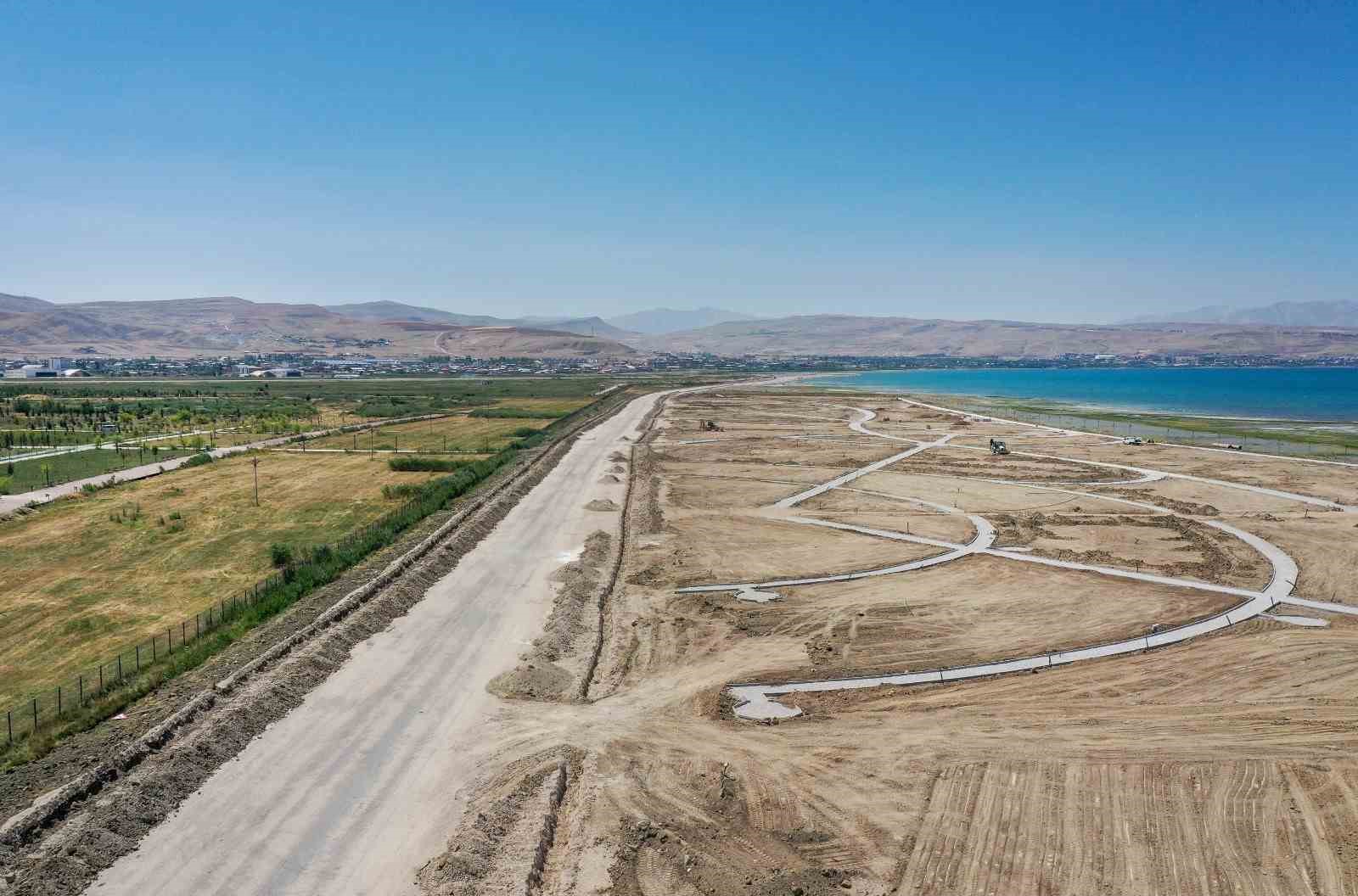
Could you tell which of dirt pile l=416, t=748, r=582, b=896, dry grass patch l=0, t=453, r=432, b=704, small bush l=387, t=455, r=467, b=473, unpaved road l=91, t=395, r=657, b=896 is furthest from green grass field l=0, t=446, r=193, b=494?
dirt pile l=416, t=748, r=582, b=896

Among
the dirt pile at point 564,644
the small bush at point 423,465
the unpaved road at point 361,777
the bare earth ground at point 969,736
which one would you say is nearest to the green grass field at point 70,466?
the small bush at point 423,465

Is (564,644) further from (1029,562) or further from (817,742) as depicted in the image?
(1029,562)

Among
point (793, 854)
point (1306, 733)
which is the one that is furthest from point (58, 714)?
point (1306, 733)

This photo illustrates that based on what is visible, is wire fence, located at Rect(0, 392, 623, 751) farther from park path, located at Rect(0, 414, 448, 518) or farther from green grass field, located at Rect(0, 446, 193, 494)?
green grass field, located at Rect(0, 446, 193, 494)

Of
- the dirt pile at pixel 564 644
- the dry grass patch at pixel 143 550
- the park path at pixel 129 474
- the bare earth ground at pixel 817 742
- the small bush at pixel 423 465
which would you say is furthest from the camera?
the small bush at pixel 423 465

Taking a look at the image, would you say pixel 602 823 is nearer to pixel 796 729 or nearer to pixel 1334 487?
pixel 796 729

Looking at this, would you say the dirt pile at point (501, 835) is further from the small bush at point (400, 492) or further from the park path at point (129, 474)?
the park path at point (129, 474)
